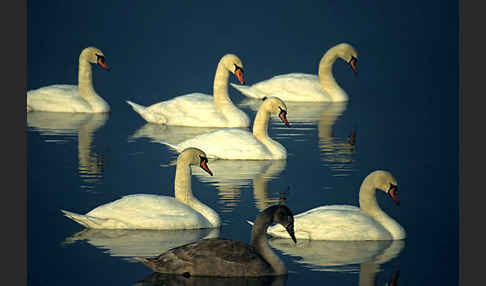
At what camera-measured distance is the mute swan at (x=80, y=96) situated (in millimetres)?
26438

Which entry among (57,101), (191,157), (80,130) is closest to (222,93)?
(80,130)

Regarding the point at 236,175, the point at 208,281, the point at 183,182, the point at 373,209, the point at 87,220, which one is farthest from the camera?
the point at 236,175

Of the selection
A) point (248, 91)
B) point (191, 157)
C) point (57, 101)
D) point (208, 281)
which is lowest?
point (208, 281)

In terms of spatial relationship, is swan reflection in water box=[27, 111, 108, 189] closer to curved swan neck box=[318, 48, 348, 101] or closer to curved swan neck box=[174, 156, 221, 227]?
curved swan neck box=[174, 156, 221, 227]

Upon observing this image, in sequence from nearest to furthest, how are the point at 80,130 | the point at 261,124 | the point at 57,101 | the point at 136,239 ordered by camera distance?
the point at 136,239, the point at 261,124, the point at 80,130, the point at 57,101

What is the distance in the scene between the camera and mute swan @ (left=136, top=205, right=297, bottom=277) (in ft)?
44.8

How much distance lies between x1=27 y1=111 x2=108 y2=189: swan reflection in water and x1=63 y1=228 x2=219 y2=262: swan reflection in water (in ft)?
9.55

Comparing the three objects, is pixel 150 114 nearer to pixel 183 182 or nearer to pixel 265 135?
pixel 265 135

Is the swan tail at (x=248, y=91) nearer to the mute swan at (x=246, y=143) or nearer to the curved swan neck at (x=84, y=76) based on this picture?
the curved swan neck at (x=84, y=76)

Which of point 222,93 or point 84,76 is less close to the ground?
point 84,76

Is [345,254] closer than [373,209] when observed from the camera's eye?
Yes

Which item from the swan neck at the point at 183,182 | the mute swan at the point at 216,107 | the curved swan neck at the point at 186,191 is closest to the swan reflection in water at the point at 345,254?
the curved swan neck at the point at 186,191

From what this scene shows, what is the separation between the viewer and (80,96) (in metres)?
26.6

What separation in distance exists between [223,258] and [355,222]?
254 cm
